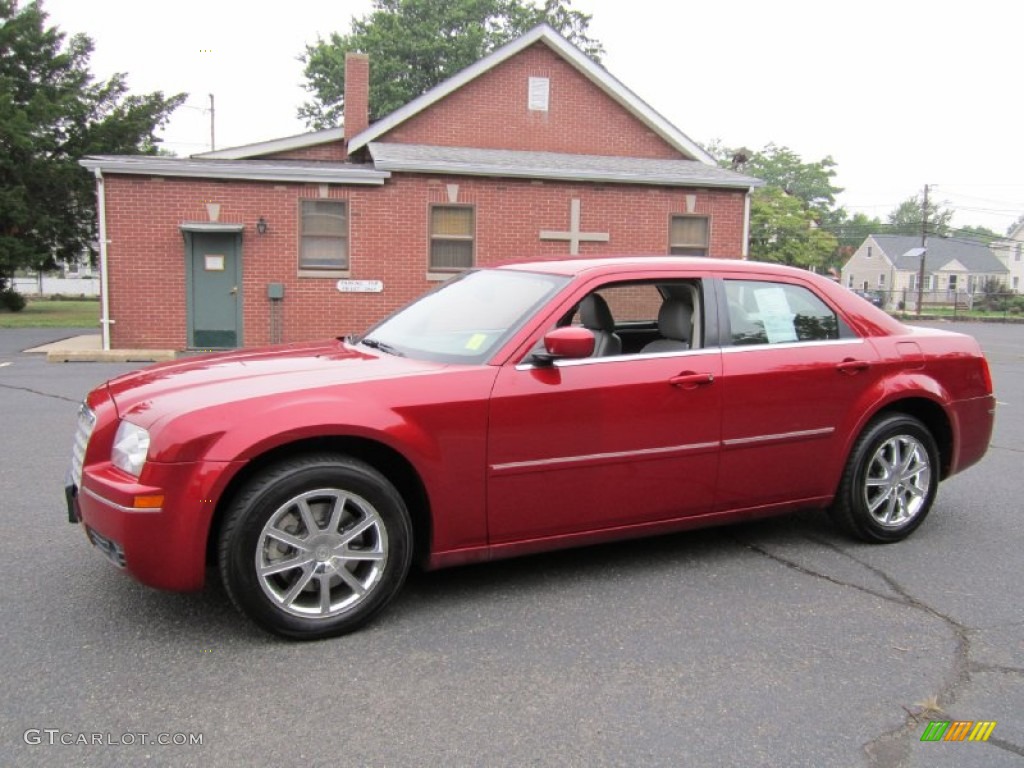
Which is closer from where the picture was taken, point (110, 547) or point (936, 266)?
point (110, 547)

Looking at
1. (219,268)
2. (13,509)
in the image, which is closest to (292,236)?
(219,268)

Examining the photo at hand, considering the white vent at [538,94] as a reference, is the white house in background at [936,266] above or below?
below

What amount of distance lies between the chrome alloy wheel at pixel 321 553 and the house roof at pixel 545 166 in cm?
1304

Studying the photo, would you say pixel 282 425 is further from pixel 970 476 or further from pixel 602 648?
pixel 970 476

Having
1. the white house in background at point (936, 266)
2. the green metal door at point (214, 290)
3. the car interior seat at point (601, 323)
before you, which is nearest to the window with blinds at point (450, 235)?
the green metal door at point (214, 290)

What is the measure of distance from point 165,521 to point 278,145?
19.1 meters

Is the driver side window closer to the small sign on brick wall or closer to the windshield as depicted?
the windshield

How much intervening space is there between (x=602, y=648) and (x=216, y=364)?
84.9 inches

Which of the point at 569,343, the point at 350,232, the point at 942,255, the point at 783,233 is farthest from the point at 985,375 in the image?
the point at 942,255

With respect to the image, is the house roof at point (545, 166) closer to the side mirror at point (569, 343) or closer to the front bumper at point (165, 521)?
the side mirror at point (569, 343)

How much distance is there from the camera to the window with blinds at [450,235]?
1639 cm

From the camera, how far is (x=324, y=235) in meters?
15.9

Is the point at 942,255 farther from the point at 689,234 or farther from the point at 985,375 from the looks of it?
the point at 985,375

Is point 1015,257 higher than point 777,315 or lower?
higher
